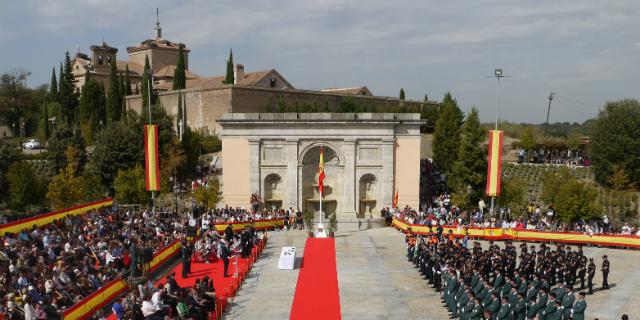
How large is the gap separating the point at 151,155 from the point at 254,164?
30.4 ft

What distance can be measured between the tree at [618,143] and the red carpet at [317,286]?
27399 millimetres

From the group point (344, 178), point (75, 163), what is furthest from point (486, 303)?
point (75, 163)

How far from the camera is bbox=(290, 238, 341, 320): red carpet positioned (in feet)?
60.8

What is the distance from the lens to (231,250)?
84.8ft

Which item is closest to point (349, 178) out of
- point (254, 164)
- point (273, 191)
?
point (273, 191)

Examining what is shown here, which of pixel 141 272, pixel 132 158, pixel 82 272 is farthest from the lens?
pixel 132 158

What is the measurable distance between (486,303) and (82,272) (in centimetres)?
1212

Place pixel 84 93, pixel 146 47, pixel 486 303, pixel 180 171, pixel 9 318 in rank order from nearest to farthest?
pixel 9 318
pixel 486 303
pixel 180 171
pixel 84 93
pixel 146 47

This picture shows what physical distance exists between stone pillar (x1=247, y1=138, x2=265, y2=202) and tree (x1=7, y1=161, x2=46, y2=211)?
14.4 metres

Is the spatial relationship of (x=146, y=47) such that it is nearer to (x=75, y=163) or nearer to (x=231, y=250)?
(x=75, y=163)

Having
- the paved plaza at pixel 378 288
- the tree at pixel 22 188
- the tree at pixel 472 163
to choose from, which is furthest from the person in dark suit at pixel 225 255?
the tree at pixel 472 163

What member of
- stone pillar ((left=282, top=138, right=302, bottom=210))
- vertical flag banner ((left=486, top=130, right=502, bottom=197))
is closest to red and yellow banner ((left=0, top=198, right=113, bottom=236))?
stone pillar ((left=282, top=138, right=302, bottom=210))

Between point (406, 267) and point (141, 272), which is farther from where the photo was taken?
point (406, 267)

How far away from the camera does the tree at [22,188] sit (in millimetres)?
39062
